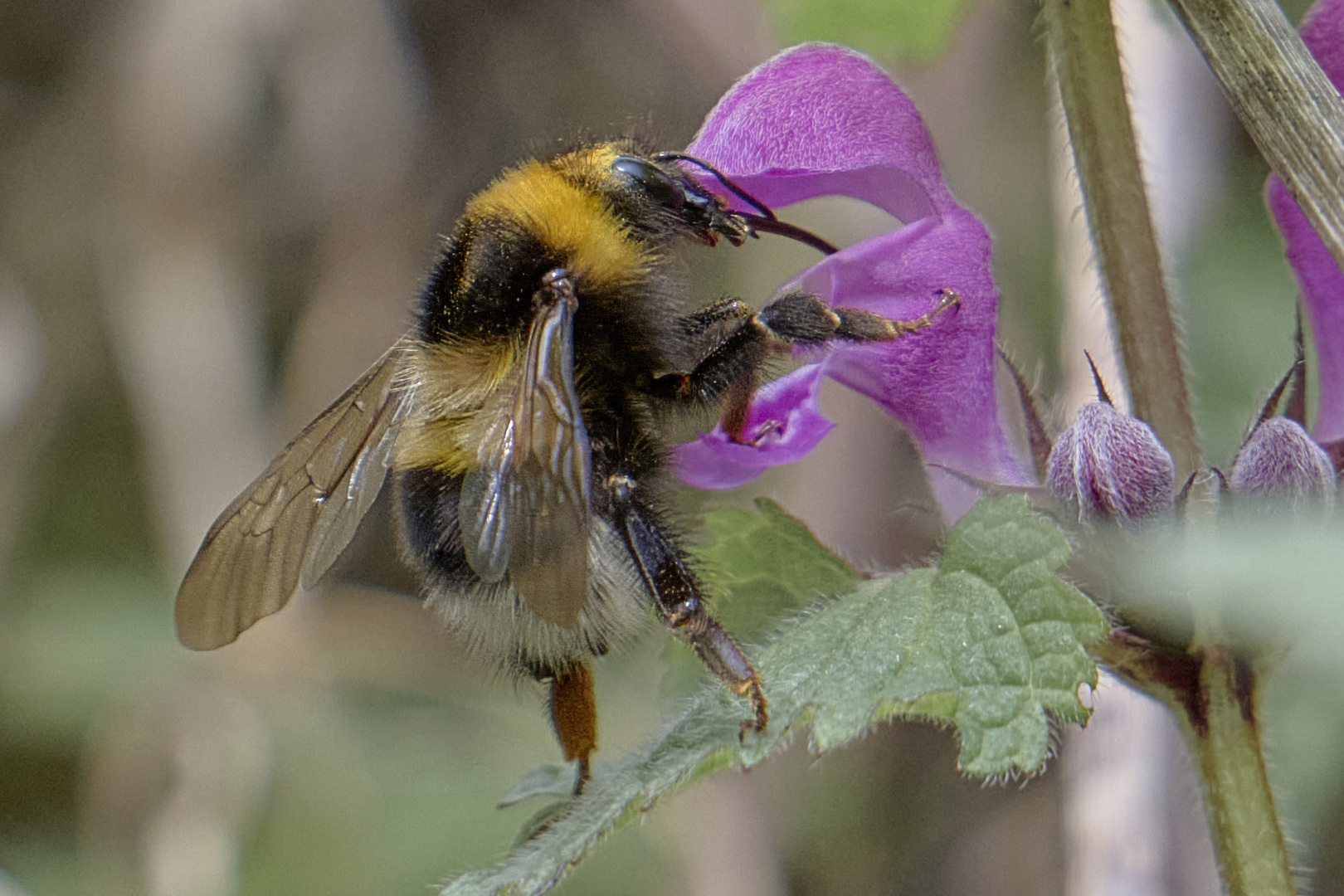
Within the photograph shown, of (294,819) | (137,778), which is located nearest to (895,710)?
(294,819)

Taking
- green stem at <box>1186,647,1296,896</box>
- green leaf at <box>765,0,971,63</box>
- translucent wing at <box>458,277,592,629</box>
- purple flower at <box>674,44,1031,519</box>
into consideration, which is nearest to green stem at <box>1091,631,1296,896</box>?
green stem at <box>1186,647,1296,896</box>

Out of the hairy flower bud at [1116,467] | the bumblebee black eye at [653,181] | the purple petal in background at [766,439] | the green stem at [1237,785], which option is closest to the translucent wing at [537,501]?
the purple petal in background at [766,439]

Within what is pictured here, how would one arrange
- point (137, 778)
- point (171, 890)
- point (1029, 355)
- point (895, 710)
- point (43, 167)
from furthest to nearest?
point (43, 167)
point (137, 778)
point (1029, 355)
point (171, 890)
point (895, 710)

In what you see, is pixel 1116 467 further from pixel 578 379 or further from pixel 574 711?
pixel 574 711

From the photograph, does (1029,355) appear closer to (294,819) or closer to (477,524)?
(294,819)

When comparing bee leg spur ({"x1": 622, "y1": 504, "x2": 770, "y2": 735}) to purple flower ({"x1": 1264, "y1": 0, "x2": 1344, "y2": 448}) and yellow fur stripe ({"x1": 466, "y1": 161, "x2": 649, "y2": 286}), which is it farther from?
purple flower ({"x1": 1264, "y1": 0, "x2": 1344, "y2": 448})
